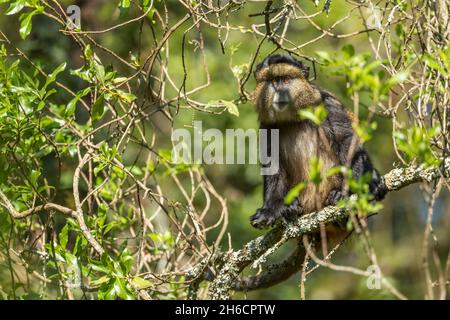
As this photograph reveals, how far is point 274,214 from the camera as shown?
21.3 feet

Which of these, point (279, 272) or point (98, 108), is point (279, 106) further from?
point (98, 108)

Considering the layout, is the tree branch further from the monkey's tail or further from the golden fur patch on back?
the golden fur patch on back

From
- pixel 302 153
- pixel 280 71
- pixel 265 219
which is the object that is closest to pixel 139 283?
pixel 265 219

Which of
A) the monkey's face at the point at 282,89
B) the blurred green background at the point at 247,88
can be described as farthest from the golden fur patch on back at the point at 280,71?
the blurred green background at the point at 247,88

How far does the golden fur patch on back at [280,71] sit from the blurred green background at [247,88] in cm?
233

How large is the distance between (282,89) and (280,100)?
0.16 metres

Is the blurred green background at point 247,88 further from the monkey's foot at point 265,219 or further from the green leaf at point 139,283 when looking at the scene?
the green leaf at point 139,283

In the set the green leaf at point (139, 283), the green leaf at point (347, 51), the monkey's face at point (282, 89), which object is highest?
the monkey's face at point (282, 89)

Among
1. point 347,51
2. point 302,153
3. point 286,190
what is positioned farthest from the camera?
point 302,153

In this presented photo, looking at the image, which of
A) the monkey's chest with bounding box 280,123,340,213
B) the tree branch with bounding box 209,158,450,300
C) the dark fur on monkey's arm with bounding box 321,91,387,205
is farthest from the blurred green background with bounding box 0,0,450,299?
the tree branch with bounding box 209,158,450,300

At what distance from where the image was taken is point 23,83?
573 centimetres

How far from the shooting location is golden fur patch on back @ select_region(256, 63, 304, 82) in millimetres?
6812

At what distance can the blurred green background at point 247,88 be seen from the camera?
33.4 feet

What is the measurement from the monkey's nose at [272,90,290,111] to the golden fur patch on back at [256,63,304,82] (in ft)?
0.60
